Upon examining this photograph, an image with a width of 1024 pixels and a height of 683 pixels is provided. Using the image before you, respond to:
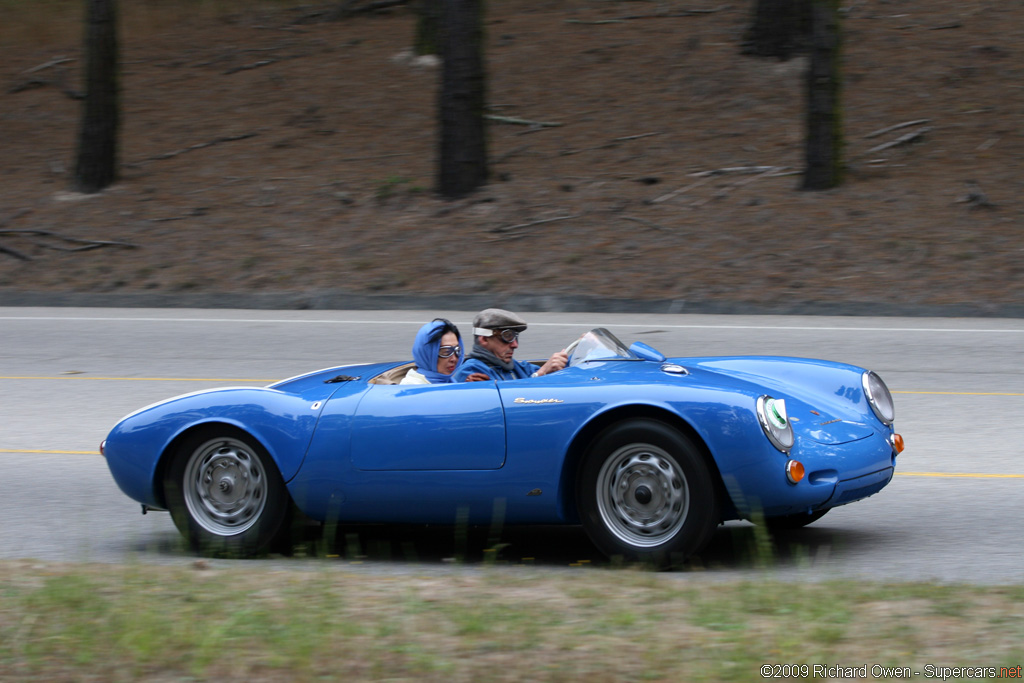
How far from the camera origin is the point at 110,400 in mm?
9789

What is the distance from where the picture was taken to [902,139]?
18734 millimetres

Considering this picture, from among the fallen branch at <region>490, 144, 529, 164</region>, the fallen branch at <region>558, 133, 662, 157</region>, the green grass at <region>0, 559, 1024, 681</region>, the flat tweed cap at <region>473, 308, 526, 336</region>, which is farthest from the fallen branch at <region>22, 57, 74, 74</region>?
the green grass at <region>0, 559, 1024, 681</region>

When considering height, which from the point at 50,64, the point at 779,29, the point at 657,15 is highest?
the point at 657,15

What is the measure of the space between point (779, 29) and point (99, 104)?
11733 millimetres

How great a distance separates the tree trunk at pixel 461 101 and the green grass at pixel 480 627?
13.9 meters

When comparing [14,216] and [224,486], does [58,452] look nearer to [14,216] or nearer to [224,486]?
[224,486]

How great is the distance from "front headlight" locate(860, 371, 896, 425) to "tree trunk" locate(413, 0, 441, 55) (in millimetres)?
18616

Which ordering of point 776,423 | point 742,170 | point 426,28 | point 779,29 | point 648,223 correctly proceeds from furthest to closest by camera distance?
1. point 426,28
2. point 779,29
3. point 742,170
4. point 648,223
5. point 776,423

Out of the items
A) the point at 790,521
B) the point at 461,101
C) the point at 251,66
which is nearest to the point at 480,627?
the point at 790,521

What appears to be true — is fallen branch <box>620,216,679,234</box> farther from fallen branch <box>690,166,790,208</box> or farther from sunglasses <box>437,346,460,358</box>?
sunglasses <box>437,346,460,358</box>

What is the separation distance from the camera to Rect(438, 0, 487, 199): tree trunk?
1783 cm

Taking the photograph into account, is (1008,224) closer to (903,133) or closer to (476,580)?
(903,133)

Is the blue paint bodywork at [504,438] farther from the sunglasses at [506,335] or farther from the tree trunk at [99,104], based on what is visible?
the tree trunk at [99,104]

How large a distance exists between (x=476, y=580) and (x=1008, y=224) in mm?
12885
